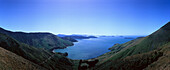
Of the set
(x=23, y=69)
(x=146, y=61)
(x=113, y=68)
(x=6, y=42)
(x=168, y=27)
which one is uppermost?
(x=168, y=27)

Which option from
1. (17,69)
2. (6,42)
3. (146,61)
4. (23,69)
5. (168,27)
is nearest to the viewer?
(17,69)

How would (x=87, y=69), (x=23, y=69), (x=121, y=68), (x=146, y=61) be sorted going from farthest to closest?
(x=87, y=69)
(x=121, y=68)
(x=146, y=61)
(x=23, y=69)

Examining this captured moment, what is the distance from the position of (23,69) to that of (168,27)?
148 meters

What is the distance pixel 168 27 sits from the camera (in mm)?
113938

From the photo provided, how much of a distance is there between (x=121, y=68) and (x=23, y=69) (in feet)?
204

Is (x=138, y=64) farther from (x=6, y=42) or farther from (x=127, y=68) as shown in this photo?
(x=6, y=42)

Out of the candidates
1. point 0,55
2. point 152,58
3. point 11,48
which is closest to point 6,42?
point 11,48

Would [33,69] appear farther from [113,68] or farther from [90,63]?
[90,63]

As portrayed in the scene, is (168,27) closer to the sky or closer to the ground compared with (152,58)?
closer to the sky

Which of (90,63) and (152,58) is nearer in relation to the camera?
(152,58)

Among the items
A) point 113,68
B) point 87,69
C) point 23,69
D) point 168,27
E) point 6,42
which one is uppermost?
point 168,27

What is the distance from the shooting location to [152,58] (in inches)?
2421

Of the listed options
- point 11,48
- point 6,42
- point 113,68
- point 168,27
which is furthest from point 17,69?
point 168,27

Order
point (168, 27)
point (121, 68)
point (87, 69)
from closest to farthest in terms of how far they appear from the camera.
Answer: point (121, 68), point (87, 69), point (168, 27)
